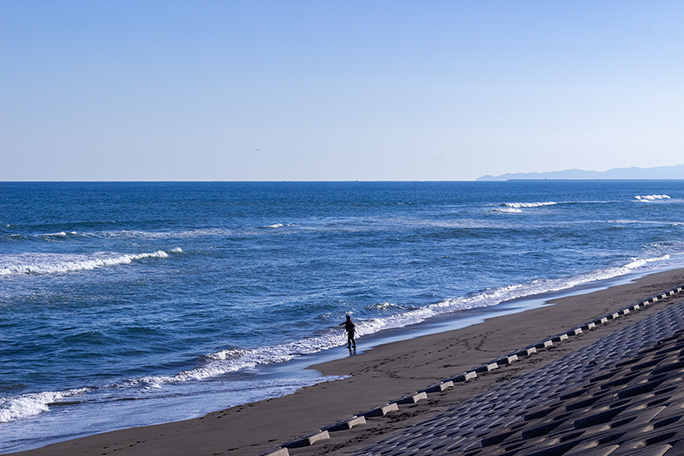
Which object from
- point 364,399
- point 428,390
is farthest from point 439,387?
point 364,399

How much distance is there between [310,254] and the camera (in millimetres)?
43969

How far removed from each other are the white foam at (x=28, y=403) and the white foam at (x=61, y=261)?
2173cm

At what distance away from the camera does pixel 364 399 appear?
13.6m

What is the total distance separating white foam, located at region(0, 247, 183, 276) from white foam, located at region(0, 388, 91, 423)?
71.3 ft

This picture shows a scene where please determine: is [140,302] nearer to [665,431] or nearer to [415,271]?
[415,271]

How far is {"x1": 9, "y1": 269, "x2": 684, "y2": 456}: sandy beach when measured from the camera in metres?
10.7

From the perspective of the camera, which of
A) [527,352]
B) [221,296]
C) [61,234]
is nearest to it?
[527,352]

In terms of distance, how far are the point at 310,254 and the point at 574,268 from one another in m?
16.7

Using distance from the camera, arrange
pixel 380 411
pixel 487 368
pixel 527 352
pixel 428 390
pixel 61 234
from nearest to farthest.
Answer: pixel 380 411 < pixel 428 390 < pixel 487 368 < pixel 527 352 < pixel 61 234

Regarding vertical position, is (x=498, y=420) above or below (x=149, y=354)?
above

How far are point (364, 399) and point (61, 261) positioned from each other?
31.3m

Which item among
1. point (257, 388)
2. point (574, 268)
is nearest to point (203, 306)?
point (257, 388)

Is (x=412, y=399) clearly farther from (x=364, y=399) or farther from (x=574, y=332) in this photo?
(x=574, y=332)

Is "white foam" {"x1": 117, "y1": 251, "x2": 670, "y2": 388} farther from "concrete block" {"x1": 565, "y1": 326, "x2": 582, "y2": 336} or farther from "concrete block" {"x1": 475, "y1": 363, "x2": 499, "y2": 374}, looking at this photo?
"concrete block" {"x1": 565, "y1": 326, "x2": 582, "y2": 336}
